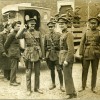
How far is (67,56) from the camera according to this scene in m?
4.18

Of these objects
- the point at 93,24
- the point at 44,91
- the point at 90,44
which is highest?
the point at 93,24

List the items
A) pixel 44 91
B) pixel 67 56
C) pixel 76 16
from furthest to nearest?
pixel 76 16 < pixel 44 91 < pixel 67 56

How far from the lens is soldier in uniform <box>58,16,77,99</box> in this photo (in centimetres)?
417

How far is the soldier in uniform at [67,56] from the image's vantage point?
4.17 m

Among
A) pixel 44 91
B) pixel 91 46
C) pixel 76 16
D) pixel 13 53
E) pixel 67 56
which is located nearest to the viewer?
pixel 67 56

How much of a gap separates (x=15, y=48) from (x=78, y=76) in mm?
1484

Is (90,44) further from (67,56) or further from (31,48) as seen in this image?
(31,48)

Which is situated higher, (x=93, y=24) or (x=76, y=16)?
(x=76, y=16)

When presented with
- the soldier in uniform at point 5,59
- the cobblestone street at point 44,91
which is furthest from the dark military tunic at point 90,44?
the soldier in uniform at point 5,59

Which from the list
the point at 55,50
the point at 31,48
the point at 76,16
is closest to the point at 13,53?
the point at 31,48

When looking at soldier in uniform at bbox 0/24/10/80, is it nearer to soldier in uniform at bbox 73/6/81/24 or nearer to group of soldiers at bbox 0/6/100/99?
group of soldiers at bbox 0/6/100/99

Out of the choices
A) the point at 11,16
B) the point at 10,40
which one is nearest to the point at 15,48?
the point at 10,40

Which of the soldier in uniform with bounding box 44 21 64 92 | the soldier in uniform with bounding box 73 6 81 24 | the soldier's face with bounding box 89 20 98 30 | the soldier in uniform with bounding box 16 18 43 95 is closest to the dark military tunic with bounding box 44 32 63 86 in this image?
the soldier in uniform with bounding box 44 21 64 92

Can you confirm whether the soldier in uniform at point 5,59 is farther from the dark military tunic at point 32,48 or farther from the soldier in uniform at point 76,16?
the soldier in uniform at point 76,16
